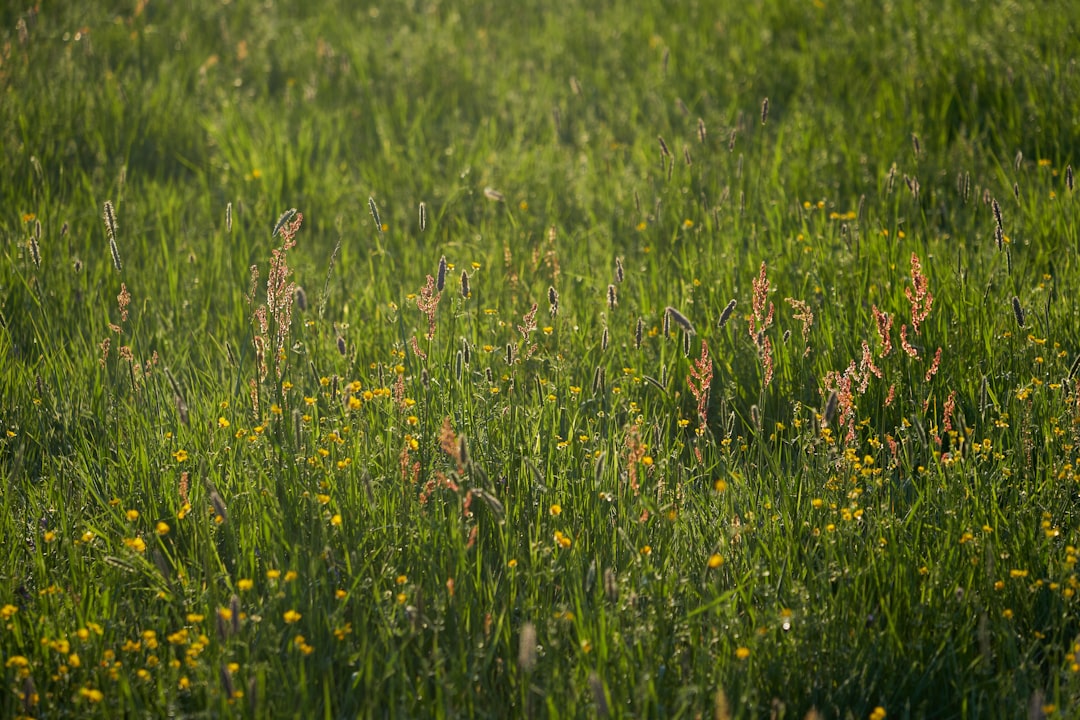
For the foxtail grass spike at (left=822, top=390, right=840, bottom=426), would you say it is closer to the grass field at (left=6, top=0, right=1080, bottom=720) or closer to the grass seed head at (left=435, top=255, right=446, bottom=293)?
the grass field at (left=6, top=0, right=1080, bottom=720)

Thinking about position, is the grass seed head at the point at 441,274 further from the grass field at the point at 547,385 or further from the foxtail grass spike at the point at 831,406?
the foxtail grass spike at the point at 831,406

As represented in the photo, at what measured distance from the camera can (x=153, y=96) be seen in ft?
17.4

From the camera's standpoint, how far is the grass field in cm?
210

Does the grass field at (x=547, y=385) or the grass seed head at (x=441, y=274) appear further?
the grass seed head at (x=441, y=274)

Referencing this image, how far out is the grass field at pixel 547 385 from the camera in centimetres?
210

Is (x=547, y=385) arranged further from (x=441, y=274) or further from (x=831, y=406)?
(x=831, y=406)

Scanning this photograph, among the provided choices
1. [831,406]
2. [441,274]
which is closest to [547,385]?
[441,274]

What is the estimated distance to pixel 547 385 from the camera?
2.96 m

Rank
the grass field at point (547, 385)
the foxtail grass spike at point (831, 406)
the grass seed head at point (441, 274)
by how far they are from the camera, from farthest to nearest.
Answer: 1. the grass seed head at point (441, 274)
2. the foxtail grass spike at point (831, 406)
3. the grass field at point (547, 385)

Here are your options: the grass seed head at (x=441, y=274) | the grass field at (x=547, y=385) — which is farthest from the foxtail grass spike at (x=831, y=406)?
the grass seed head at (x=441, y=274)

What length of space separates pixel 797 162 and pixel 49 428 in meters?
Answer: 3.07

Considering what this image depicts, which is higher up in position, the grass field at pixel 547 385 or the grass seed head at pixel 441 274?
the grass seed head at pixel 441 274

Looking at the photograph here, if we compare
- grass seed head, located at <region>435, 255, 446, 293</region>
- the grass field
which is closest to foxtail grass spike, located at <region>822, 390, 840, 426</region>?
the grass field

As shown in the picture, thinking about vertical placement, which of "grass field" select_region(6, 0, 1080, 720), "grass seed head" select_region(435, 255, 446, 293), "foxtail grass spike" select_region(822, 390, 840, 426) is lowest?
"grass field" select_region(6, 0, 1080, 720)
